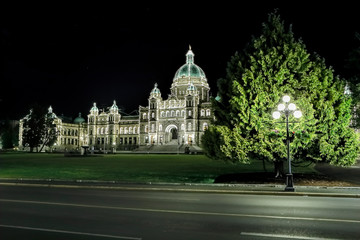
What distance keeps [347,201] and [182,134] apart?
90.8m

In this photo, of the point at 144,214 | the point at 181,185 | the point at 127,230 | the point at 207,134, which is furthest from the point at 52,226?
the point at 207,134

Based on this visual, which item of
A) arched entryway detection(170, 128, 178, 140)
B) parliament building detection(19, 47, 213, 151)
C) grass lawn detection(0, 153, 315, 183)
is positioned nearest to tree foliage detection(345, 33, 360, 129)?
grass lawn detection(0, 153, 315, 183)

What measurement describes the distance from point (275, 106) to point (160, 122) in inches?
3534

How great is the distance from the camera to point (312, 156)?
62.2 feet

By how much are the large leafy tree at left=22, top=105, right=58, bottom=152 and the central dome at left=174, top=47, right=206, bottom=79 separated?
50.0m

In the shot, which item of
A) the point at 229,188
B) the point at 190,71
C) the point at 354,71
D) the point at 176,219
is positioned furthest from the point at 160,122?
the point at 176,219

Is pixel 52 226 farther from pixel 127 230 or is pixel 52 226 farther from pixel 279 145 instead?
pixel 279 145

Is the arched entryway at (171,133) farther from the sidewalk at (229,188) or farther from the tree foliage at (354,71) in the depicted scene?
the sidewalk at (229,188)

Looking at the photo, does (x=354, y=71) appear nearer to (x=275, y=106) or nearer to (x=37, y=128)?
(x=275, y=106)

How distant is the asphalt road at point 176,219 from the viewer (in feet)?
23.4

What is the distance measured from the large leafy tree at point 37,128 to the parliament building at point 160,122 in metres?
20.2

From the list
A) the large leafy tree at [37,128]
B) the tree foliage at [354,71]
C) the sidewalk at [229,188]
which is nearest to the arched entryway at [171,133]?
the large leafy tree at [37,128]

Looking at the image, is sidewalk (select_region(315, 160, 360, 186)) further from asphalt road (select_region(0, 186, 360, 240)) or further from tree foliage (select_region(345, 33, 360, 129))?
asphalt road (select_region(0, 186, 360, 240))

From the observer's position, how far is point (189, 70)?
114m
